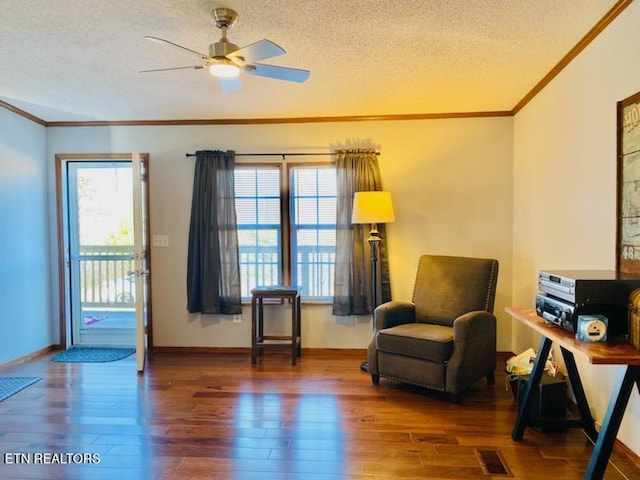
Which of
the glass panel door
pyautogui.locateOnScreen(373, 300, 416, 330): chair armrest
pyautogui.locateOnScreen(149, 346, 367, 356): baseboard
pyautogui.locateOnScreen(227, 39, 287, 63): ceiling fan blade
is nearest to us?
pyautogui.locateOnScreen(227, 39, 287, 63): ceiling fan blade

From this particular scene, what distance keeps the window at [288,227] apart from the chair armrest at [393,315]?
0.88 m

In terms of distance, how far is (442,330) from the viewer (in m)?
3.13

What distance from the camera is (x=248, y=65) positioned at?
2168 mm

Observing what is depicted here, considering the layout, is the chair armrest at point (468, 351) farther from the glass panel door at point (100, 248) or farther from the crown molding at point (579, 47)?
the glass panel door at point (100, 248)

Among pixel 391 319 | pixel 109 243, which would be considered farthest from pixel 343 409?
pixel 109 243

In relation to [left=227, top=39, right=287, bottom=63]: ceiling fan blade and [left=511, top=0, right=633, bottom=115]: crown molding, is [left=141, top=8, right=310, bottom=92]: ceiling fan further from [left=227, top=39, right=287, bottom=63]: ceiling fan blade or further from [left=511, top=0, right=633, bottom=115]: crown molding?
[left=511, top=0, right=633, bottom=115]: crown molding

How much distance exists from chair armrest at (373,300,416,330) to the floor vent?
3.94 ft

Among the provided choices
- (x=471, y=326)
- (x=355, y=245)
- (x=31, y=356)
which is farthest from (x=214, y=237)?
(x=471, y=326)

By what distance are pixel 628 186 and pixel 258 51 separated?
2.06 metres

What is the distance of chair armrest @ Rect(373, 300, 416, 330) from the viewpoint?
3258 mm

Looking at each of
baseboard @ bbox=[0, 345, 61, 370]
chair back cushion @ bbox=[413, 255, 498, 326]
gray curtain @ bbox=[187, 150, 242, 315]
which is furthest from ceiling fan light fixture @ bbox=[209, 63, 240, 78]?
baseboard @ bbox=[0, 345, 61, 370]

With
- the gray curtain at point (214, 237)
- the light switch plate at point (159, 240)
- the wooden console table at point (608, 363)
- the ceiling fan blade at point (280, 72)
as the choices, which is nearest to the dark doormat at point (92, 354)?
the gray curtain at point (214, 237)

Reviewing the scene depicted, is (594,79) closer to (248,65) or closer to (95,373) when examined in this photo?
(248,65)

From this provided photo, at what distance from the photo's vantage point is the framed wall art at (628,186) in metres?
2.01
